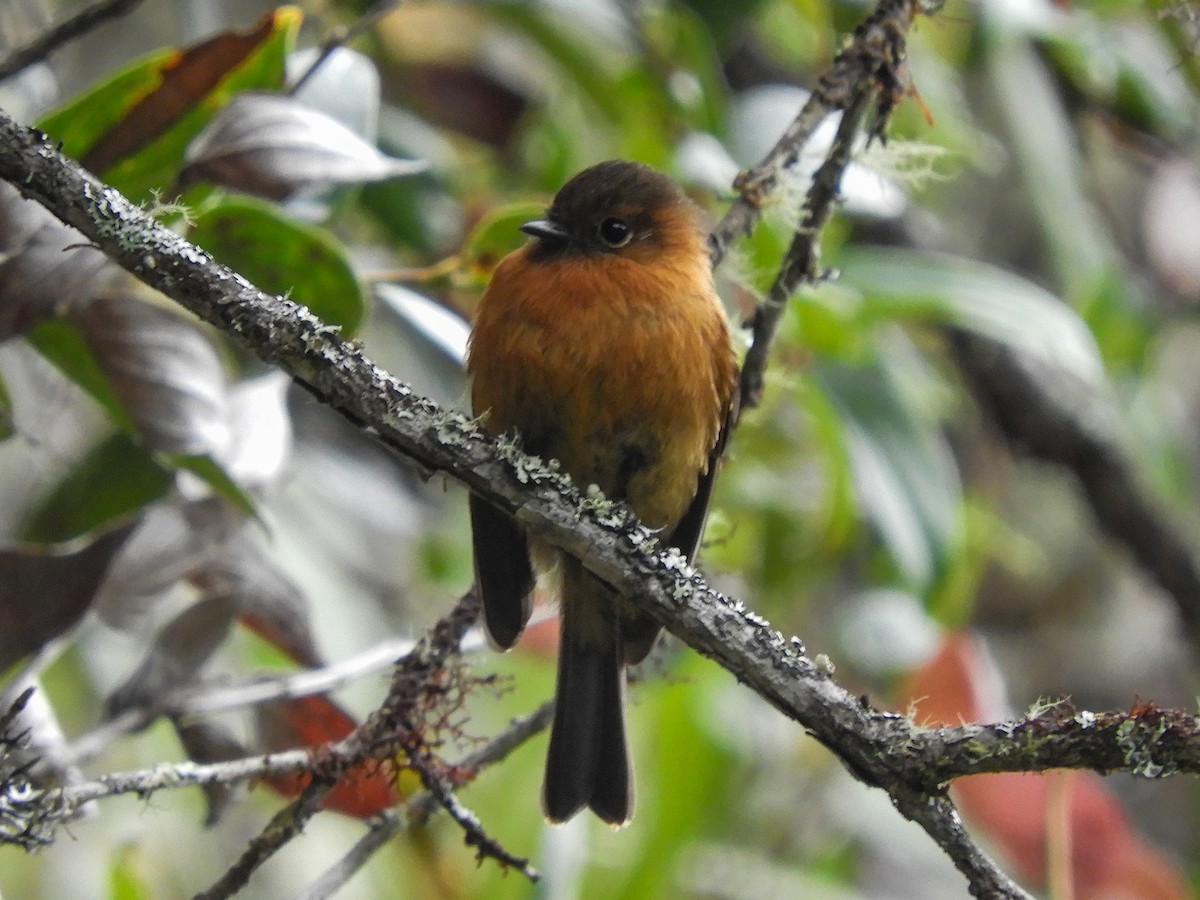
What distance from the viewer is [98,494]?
9.26ft

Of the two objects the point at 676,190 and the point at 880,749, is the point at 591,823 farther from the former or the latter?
the point at 880,749

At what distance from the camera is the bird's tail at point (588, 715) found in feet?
8.96

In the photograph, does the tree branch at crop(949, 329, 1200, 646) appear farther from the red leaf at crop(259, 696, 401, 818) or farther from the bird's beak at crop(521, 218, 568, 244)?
the red leaf at crop(259, 696, 401, 818)

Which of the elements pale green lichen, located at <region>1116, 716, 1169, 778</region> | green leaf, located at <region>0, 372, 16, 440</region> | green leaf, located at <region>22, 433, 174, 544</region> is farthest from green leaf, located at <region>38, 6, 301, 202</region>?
pale green lichen, located at <region>1116, 716, 1169, 778</region>

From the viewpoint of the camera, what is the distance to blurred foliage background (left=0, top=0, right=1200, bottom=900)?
98.3 inches

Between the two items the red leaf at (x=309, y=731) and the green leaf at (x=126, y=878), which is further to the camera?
the green leaf at (x=126, y=878)

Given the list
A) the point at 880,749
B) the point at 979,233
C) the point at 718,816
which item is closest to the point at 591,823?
the point at 718,816

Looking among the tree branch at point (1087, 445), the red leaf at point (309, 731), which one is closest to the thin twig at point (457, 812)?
the red leaf at point (309, 731)

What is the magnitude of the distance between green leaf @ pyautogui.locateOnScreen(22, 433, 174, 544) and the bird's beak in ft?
2.92

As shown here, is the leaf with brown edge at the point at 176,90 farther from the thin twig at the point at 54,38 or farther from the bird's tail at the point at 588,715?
the bird's tail at the point at 588,715

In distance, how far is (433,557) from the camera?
4125 millimetres

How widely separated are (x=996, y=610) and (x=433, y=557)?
2927 millimetres

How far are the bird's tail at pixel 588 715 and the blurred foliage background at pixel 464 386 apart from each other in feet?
0.65

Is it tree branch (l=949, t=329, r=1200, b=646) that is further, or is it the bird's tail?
tree branch (l=949, t=329, r=1200, b=646)
